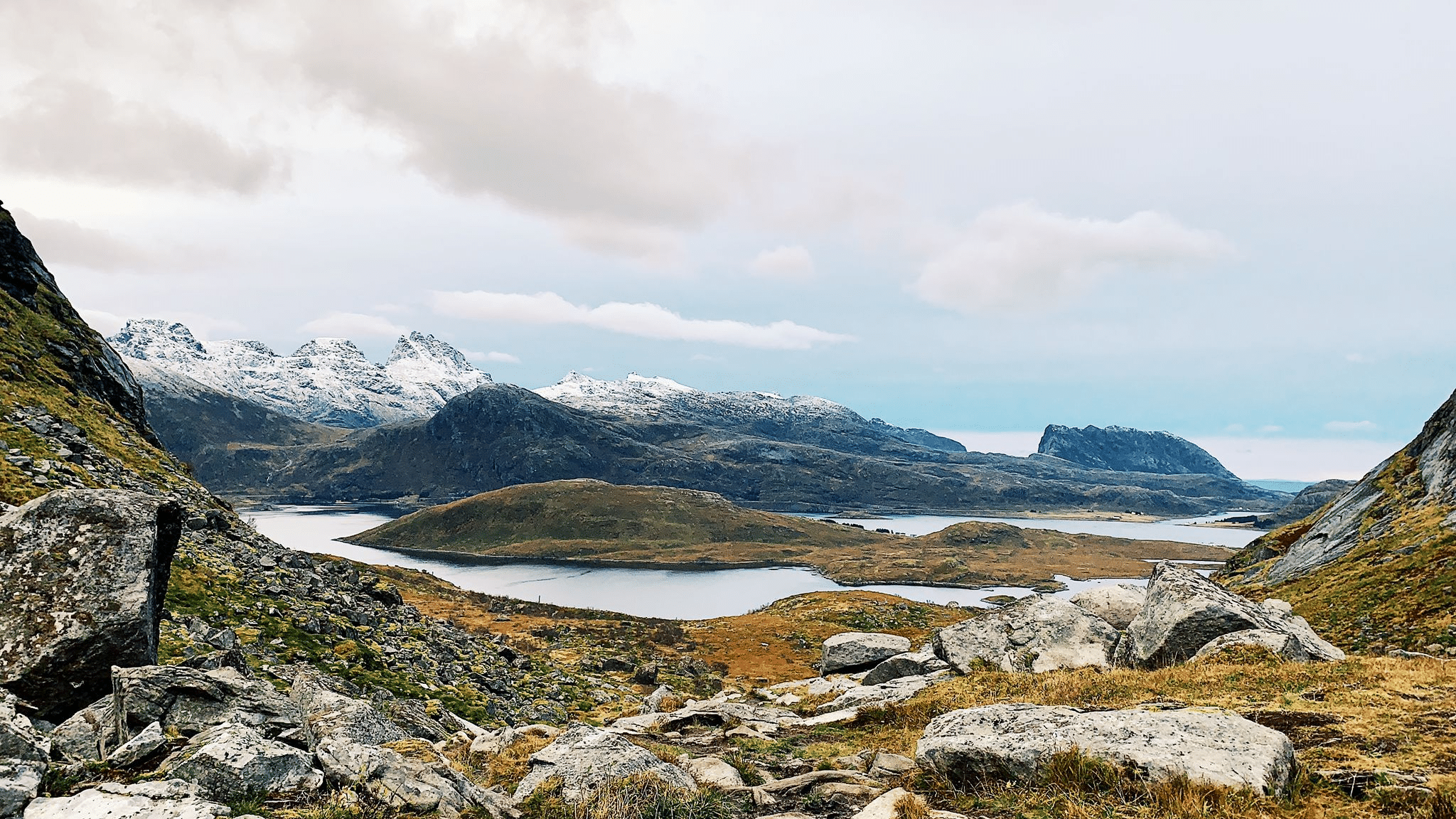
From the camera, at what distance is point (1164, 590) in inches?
1011

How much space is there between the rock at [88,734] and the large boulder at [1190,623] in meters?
28.7

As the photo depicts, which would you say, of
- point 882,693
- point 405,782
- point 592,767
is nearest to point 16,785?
point 405,782

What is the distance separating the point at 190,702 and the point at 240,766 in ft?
13.4

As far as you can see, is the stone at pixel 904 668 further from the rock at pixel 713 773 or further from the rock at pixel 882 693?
the rock at pixel 713 773

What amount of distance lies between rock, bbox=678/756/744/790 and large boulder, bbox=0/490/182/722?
40.7 feet

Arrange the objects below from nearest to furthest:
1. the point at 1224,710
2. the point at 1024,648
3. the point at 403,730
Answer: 1. the point at 1224,710
2. the point at 403,730
3. the point at 1024,648

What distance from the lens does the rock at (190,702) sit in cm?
1242

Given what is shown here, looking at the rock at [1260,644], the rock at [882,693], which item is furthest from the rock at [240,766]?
the rock at [1260,644]

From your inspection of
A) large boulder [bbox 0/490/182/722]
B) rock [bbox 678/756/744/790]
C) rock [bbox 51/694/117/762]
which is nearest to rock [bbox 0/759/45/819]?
rock [bbox 51/694/117/762]

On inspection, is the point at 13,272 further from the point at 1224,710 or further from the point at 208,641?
the point at 1224,710

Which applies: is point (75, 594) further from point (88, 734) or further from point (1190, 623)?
point (1190, 623)

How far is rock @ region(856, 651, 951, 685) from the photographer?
1203 inches

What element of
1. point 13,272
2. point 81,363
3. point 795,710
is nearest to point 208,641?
point 795,710

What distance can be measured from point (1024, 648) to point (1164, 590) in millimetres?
5862
